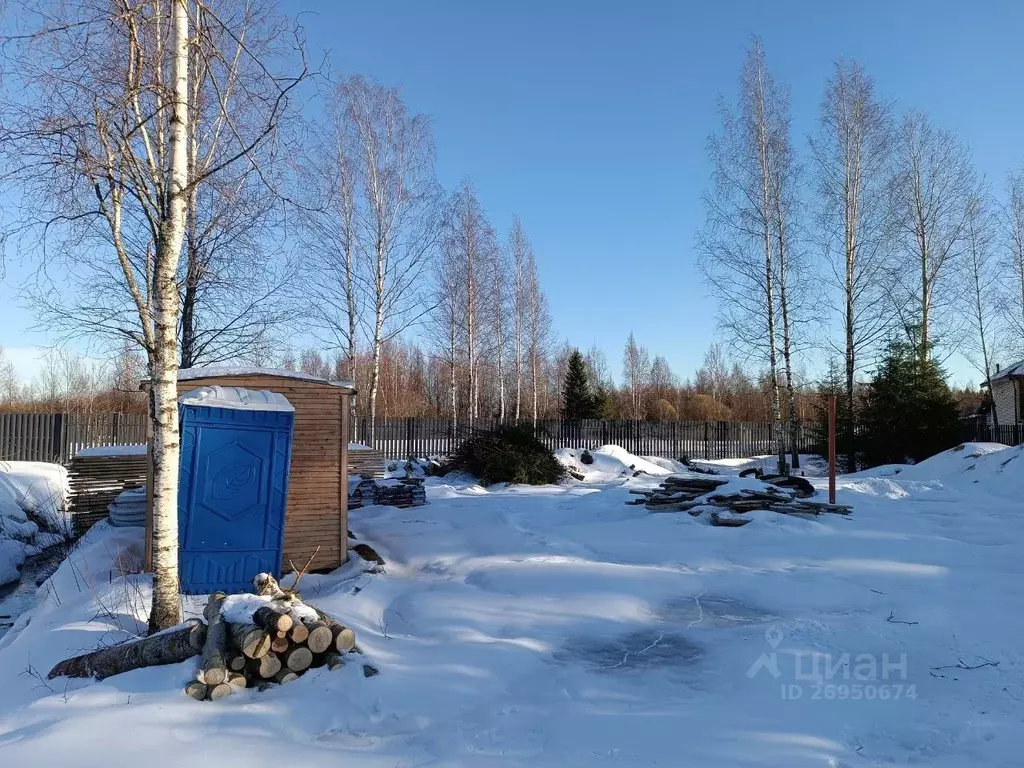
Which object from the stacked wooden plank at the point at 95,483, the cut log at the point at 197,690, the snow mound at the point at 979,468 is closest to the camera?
the cut log at the point at 197,690

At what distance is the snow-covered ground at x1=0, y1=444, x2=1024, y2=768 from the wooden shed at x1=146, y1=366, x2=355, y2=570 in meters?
0.38

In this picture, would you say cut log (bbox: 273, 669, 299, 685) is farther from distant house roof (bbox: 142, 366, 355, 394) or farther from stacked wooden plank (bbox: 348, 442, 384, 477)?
stacked wooden plank (bbox: 348, 442, 384, 477)

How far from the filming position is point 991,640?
4.40m

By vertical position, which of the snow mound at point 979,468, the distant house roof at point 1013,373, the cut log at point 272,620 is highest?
the distant house roof at point 1013,373

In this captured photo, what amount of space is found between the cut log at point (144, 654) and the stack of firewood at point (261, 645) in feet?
0.27

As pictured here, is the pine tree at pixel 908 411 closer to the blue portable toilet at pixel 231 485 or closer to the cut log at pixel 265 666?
the blue portable toilet at pixel 231 485

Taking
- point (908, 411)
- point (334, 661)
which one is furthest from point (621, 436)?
point (334, 661)

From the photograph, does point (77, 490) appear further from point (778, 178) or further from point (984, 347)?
point (984, 347)

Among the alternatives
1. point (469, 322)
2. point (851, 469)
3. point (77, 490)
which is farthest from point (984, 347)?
point (77, 490)

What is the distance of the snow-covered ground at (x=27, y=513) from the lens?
971 cm

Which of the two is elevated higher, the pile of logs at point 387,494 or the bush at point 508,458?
the bush at point 508,458

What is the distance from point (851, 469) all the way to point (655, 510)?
1163 cm

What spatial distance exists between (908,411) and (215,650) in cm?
1972

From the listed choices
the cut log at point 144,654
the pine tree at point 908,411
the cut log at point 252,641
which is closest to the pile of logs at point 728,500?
the cut log at point 252,641
